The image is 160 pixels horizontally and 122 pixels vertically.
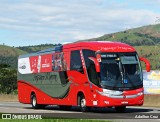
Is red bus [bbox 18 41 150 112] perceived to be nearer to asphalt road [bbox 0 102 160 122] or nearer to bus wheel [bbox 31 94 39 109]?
asphalt road [bbox 0 102 160 122]

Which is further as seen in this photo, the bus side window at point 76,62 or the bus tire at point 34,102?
the bus tire at point 34,102

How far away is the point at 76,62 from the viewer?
1066 inches

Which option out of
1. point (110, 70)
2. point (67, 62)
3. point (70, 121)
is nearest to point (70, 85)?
point (67, 62)

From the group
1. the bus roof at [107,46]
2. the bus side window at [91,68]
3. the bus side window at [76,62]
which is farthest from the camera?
the bus side window at [76,62]

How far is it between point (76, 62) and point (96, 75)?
2.05 m

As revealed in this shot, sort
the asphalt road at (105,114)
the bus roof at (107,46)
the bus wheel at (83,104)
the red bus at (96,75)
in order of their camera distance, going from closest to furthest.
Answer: the asphalt road at (105,114), the red bus at (96,75), the bus roof at (107,46), the bus wheel at (83,104)

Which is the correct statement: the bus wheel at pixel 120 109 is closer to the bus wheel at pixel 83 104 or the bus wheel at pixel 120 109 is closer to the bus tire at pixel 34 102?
the bus wheel at pixel 83 104

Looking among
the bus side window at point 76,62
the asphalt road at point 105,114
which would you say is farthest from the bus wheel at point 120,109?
the bus side window at point 76,62

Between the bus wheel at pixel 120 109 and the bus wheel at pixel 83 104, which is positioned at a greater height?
the bus wheel at pixel 83 104

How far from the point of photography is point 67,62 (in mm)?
28219

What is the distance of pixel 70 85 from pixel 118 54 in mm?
3586

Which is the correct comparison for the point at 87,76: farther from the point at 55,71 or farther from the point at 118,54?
the point at 55,71

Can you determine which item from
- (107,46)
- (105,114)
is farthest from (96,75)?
(105,114)

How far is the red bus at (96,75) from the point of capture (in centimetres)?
2525
